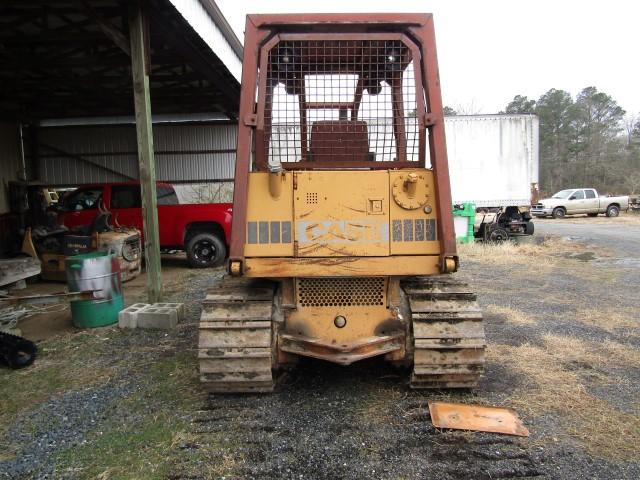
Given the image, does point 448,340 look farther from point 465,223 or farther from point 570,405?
point 465,223

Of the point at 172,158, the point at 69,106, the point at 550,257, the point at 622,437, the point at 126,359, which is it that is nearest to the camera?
the point at 622,437

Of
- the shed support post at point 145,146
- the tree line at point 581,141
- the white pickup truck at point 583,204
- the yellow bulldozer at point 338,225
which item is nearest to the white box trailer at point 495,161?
the shed support post at point 145,146

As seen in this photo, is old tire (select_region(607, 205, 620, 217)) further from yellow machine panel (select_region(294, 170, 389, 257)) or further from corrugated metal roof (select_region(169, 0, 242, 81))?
yellow machine panel (select_region(294, 170, 389, 257))

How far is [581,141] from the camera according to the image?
173ft

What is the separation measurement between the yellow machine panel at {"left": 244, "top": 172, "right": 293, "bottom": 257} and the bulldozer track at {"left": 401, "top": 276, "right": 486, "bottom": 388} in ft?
3.60

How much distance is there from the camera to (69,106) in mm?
14305

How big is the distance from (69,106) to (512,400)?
15063 millimetres

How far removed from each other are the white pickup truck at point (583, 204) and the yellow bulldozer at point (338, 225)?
27848 millimetres

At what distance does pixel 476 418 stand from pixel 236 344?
1783 millimetres

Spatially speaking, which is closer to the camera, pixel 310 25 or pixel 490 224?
pixel 310 25

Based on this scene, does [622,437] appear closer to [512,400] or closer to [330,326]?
[512,400]

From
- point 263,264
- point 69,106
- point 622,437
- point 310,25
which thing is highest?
point 69,106

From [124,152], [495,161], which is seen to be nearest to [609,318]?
[495,161]

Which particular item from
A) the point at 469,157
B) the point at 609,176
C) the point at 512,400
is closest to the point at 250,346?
Answer: the point at 512,400
